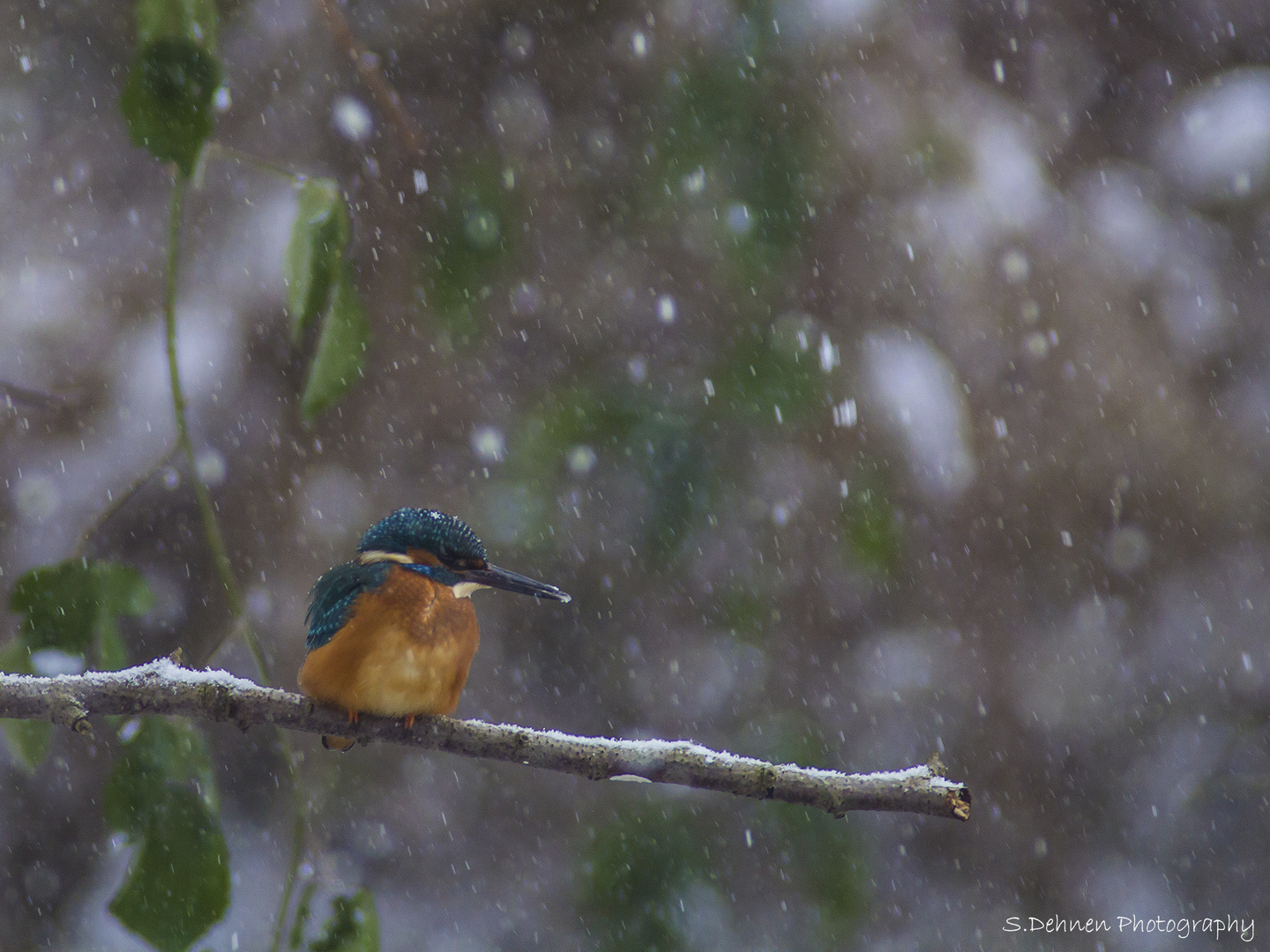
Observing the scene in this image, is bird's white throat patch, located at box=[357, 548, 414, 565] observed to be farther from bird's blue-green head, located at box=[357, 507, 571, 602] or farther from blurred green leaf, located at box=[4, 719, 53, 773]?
blurred green leaf, located at box=[4, 719, 53, 773]

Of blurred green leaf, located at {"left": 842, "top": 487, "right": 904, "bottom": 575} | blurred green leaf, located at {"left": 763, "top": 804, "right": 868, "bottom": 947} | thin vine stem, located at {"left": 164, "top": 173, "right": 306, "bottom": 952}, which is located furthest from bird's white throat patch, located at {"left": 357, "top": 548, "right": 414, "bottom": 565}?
blurred green leaf, located at {"left": 763, "top": 804, "right": 868, "bottom": 947}

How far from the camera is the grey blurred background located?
2645mm

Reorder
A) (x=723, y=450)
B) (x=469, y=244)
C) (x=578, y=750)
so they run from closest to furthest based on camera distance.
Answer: (x=578, y=750) < (x=469, y=244) < (x=723, y=450)

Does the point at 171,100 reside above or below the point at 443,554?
above

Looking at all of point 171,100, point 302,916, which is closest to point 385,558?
point 302,916

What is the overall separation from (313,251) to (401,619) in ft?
1.52

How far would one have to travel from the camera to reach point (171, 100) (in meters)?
1.19

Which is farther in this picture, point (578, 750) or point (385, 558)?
point (385, 558)

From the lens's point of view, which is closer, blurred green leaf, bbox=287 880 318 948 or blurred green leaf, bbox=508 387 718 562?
blurred green leaf, bbox=287 880 318 948

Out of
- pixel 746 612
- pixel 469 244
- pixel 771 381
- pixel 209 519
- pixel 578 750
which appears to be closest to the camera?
pixel 578 750

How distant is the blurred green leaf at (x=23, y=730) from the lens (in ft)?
4.07

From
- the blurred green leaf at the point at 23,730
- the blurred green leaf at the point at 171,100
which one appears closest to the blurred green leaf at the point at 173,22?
the blurred green leaf at the point at 171,100

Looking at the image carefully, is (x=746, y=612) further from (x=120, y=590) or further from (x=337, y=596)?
(x=120, y=590)

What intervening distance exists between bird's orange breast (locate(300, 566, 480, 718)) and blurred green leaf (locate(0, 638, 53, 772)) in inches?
12.4
